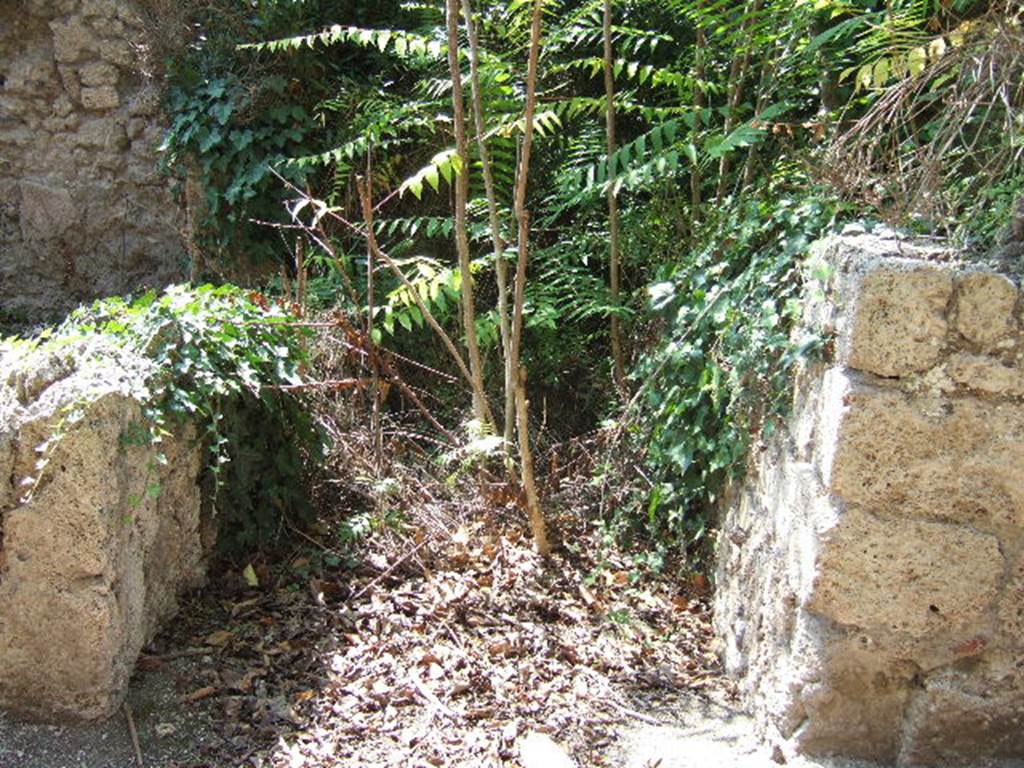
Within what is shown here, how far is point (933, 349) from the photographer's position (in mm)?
2354

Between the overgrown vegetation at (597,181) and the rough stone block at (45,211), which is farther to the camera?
the rough stone block at (45,211)

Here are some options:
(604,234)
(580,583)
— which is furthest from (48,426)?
(604,234)

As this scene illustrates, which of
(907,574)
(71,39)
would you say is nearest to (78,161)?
(71,39)

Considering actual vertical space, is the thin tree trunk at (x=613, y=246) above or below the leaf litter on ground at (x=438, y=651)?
above

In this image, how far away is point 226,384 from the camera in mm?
3449

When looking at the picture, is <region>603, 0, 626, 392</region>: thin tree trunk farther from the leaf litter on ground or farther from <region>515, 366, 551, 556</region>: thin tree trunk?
the leaf litter on ground

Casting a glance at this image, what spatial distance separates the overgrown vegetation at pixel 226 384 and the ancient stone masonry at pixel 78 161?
3.20 meters

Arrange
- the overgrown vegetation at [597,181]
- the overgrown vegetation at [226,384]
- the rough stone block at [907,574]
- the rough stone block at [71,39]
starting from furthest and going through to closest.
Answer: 1. the rough stone block at [71,39]
2. the overgrown vegetation at [226,384]
3. the overgrown vegetation at [597,181]
4. the rough stone block at [907,574]

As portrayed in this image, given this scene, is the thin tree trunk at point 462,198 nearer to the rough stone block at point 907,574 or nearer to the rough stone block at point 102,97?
the rough stone block at point 907,574

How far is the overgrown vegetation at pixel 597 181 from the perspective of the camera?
2900mm

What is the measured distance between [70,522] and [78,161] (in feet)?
15.3

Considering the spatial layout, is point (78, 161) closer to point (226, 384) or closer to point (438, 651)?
point (226, 384)

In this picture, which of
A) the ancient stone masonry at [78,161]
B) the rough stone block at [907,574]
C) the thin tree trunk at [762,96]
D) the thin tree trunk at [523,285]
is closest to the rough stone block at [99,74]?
the ancient stone masonry at [78,161]

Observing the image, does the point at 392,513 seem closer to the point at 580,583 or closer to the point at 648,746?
the point at 580,583
